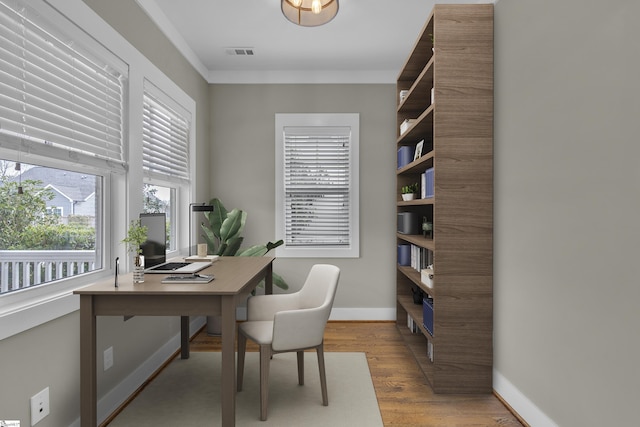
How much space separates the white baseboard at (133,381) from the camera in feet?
7.45

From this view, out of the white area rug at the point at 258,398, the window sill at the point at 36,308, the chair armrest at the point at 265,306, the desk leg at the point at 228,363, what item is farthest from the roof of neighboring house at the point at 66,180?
the white area rug at the point at 258,398

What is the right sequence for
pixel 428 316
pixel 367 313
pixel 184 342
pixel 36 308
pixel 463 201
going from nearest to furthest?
pixel 36 308 → pixel 463 201 → pixel 428 316 → pixel 184 342 → pixel 367 313

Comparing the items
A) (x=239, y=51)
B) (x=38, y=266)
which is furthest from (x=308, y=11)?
(x=38, y=266)

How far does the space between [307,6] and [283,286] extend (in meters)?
2.47

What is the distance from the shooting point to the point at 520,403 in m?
2.27

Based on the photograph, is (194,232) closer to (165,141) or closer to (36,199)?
(165,141)

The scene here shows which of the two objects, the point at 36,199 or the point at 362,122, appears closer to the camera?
the point at 36,199

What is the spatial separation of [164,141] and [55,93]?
50.5 inches

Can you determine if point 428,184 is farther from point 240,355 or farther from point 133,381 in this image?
point 133,381

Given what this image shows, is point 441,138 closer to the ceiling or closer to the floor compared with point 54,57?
closer to the floor

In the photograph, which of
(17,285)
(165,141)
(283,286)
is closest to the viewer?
(17,285)

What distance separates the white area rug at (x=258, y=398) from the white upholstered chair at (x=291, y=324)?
113 millimetres

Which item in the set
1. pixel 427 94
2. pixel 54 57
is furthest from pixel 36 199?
pixel 427 94

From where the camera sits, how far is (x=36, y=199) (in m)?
1.92
